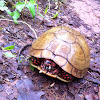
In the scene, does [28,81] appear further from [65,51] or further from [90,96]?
[90,96]

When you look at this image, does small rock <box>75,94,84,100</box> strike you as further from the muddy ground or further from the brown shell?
the brown shell

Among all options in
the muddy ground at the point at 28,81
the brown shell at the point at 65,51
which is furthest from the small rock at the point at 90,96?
the brown shell at the point at 65,51

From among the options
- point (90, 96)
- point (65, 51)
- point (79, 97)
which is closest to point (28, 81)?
point (65, 51)

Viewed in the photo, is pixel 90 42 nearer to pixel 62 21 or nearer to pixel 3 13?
pixel 62 21

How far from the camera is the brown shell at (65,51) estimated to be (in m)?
1.58

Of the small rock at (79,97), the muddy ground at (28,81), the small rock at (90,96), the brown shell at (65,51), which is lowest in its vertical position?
the small rock at (90,96)

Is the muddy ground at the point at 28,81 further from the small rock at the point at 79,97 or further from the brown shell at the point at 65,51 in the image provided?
the brown shell at the point at 65,51

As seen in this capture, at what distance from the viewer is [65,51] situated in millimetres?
1636

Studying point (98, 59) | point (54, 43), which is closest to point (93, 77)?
point (98, 59)

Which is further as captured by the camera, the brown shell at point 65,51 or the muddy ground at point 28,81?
the brown shell at point 65,51

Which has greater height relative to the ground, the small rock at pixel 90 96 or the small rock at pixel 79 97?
the small rock at pixel 79 97

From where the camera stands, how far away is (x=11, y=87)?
1.42 metres

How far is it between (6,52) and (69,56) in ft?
3.25

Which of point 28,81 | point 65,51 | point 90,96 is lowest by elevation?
point 90,96
